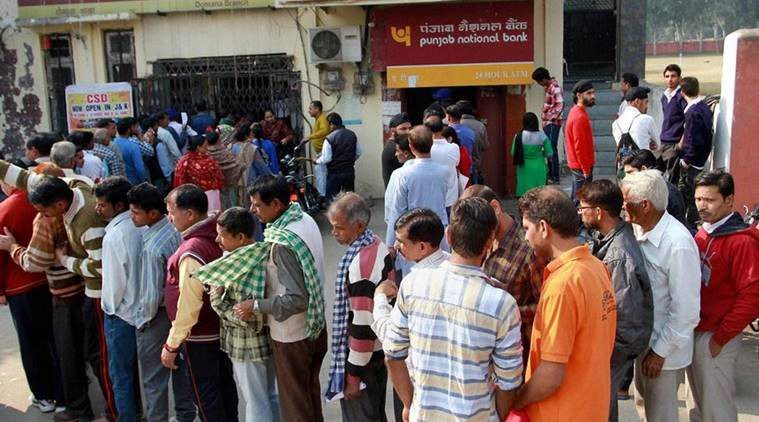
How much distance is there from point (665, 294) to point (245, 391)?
2.16m

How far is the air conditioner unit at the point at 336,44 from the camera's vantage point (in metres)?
10.6

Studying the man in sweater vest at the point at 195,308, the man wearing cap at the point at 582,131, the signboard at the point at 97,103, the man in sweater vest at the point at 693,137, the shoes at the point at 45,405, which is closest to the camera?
the man in sweater vest at the point at 195,308

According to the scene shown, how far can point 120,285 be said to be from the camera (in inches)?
166

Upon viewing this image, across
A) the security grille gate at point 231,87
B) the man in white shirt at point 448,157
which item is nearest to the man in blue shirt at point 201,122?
the security grille gate at point 231,87

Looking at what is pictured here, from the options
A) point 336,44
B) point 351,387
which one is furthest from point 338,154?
point 351,387

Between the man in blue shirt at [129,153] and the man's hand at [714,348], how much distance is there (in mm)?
6762

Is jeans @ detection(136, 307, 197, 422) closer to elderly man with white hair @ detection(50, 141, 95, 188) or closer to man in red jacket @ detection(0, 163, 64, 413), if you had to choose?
man in red jacket @ detection(0, 163, 64, 413)

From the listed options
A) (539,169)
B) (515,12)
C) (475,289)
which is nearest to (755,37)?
(539,169)

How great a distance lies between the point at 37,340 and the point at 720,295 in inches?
163

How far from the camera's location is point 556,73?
10.5 metres

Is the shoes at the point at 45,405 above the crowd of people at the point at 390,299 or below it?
below

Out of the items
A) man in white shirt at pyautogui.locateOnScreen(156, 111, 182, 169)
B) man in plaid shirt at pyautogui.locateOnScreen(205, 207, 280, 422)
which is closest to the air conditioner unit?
man in white shirt at pyautogui.locateOnScreen(156, 111, 182, 169)

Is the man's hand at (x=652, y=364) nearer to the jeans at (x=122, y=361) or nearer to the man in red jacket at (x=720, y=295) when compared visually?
the man in red jacket at (x=720, y=295)

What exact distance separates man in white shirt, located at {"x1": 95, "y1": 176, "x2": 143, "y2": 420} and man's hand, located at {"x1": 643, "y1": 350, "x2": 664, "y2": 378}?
8.95ft
